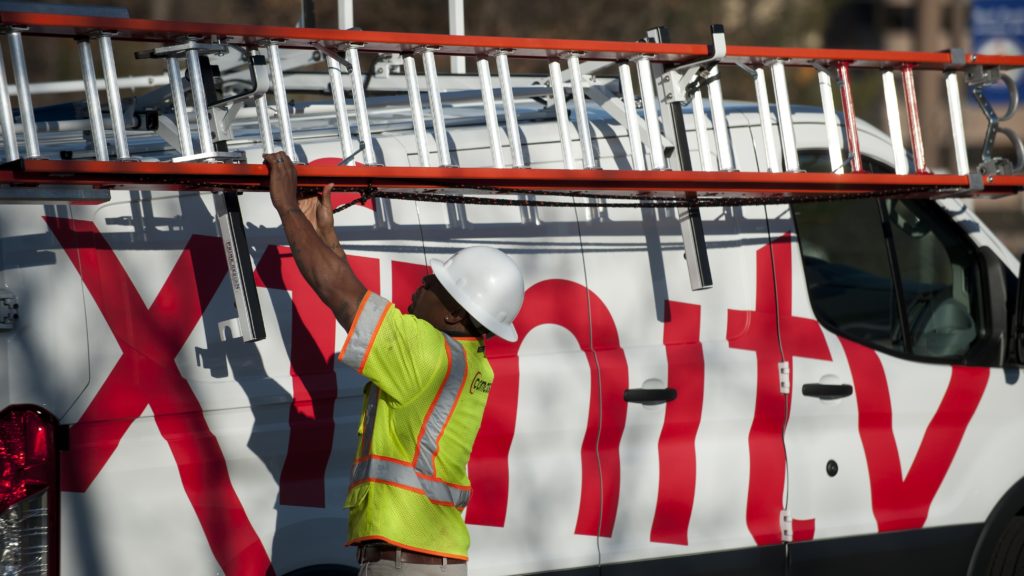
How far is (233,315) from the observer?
12.2 feet

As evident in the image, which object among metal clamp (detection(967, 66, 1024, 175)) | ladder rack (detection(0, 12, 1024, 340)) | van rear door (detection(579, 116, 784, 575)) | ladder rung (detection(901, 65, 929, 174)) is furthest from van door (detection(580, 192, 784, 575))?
metal clamp (detection(967, 66, 1024, 175))

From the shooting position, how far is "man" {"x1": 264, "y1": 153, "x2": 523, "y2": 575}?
3121mm

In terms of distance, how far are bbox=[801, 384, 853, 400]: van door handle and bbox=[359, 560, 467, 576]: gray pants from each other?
1780mm

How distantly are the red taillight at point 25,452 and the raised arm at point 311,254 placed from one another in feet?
2.89

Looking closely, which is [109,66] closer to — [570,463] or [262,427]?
[262,427]

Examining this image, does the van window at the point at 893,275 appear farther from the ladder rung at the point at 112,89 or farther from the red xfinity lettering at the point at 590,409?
the ladder rung at the point at 112,89

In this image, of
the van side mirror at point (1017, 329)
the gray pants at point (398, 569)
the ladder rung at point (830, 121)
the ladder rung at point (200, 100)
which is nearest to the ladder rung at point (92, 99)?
the ladder rung at point (200, 100)

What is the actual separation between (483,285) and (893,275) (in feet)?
7.18

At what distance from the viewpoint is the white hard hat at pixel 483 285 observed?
3.30 meters


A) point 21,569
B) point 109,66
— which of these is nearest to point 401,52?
point 109,66

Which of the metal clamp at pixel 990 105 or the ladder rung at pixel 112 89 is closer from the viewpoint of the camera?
the ladder rung at pixel 112 89

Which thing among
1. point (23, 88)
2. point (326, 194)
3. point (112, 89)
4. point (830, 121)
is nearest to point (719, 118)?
point (830, 121)

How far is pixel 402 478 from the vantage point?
10.7 feet

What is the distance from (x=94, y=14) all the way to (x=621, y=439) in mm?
2132
